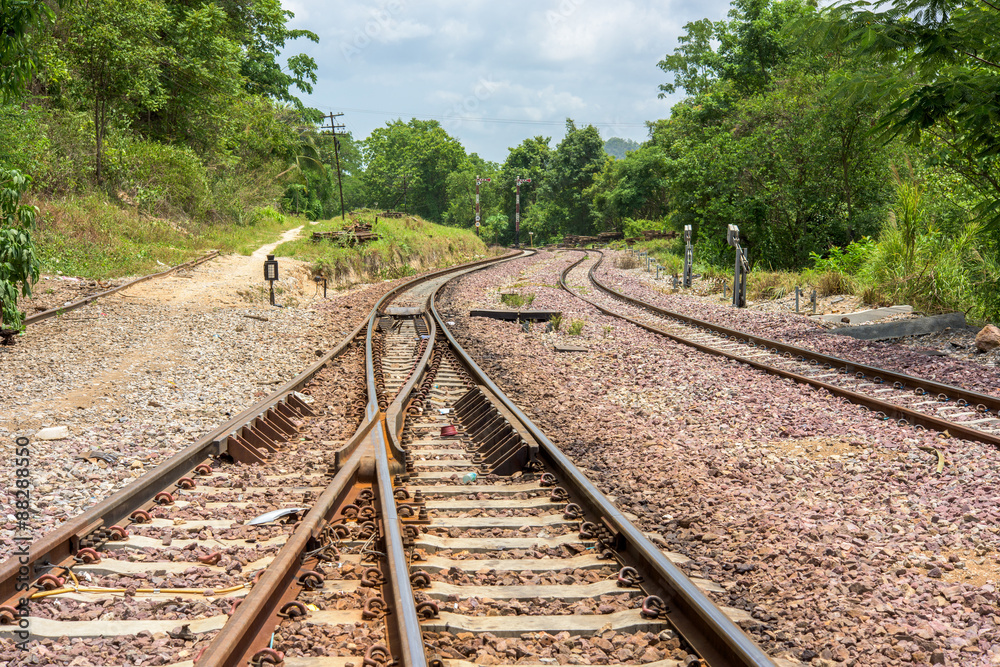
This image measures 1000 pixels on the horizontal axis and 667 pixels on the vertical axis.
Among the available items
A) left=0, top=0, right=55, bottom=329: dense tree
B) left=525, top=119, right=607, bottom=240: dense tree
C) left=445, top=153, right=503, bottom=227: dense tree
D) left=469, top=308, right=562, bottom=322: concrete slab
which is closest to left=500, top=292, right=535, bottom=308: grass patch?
left=469, top=308, right=562, bottom=322: concrete slab

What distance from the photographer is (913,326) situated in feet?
37.4

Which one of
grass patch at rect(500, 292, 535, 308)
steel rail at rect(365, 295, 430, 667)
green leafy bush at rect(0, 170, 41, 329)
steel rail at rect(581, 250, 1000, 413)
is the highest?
green leafy bush at rect(0, 170, 41, 329)

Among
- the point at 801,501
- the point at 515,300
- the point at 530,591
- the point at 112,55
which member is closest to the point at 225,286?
the point at 515,300

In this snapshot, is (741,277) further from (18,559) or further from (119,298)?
(18,559)

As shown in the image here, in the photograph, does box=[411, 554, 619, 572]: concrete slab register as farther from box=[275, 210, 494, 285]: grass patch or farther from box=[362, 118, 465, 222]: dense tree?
box=[362, 118, 465, 222]: dense tree

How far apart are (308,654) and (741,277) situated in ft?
51.1

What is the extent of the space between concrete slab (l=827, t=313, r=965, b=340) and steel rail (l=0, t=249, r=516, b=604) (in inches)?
376

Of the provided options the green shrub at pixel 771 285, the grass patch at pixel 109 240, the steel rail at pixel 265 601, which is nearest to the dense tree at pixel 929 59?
the steel rail at pixel 265 601

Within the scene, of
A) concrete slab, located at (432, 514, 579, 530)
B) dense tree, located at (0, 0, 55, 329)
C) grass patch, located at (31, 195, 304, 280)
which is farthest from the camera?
grass patch, located at (31, 195, 304, 280)

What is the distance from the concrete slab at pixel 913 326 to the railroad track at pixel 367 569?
8.09m

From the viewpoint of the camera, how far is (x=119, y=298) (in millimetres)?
14867

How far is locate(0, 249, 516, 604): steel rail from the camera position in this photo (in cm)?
338

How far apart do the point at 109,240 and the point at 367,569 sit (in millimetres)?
19755

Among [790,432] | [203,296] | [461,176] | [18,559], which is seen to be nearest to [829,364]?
[790,432]
